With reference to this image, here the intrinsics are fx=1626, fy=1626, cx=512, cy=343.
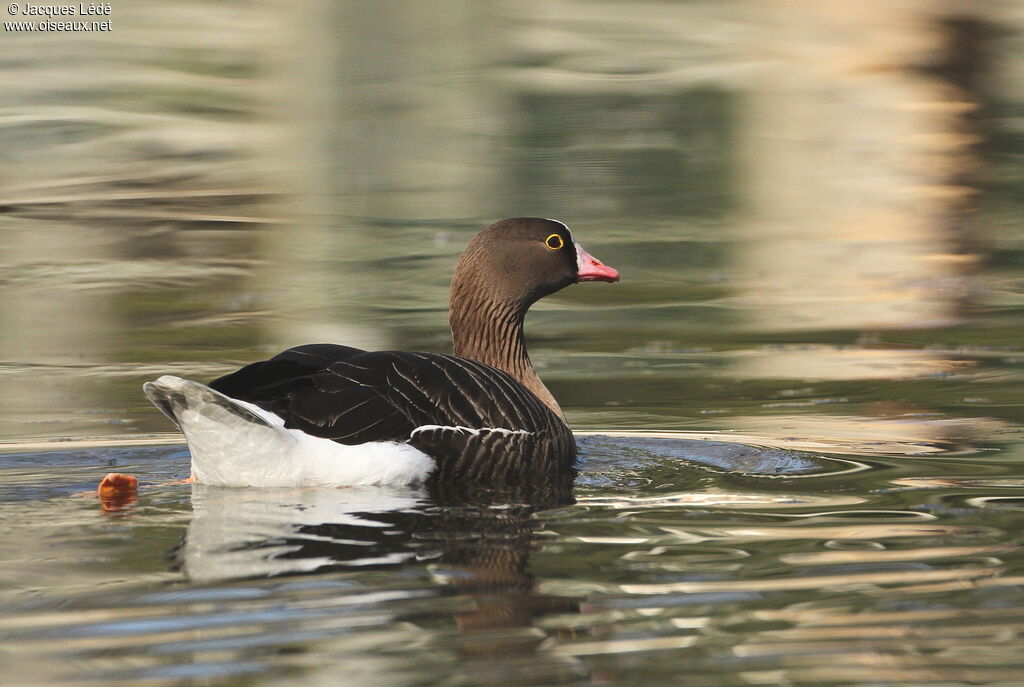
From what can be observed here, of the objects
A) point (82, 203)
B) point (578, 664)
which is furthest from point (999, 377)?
point (82, 203)

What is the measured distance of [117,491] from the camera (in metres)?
8.40

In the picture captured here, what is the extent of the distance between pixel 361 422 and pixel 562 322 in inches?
269

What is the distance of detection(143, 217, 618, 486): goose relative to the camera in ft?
27.5

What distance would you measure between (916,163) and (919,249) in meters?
4.72

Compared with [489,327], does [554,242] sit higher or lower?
higher

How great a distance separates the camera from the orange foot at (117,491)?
828cm

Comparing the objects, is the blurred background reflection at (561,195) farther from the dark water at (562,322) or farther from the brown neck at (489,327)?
the brown neck at (489,327)

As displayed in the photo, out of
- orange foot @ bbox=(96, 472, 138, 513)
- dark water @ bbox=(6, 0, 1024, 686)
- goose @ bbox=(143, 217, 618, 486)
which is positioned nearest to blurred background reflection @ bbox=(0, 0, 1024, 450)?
dark water @ bbox=(6, 0, 1024, 686)

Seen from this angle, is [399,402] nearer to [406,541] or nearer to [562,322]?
[406,541]

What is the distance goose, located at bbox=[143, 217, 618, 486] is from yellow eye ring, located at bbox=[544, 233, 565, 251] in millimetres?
1583

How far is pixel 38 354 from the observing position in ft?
45.1

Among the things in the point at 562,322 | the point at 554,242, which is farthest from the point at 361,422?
the point at 562,322

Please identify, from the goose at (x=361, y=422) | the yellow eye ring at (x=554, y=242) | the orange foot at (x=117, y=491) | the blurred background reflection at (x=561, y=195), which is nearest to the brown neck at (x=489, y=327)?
the yellow eye ring at (x=554, y=242)

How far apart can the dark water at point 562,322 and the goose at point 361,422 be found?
0.18m
